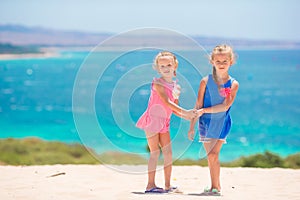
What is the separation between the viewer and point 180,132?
7.14 metres

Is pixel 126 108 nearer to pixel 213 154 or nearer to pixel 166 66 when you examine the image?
pixel 166 66

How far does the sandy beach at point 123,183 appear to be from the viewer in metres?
7.11

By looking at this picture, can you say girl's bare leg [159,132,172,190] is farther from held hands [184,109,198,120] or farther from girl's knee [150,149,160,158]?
held hands [184,109,198,120]

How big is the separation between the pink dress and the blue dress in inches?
15.8

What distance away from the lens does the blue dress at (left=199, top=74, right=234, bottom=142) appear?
690 centimetres

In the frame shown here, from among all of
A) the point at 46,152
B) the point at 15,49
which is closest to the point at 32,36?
the point at 15,49

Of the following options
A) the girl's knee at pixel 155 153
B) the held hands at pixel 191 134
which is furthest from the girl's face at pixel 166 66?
the girl's knee at pixel 155 153

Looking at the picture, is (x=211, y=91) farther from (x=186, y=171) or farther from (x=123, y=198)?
(x=186, y=171)

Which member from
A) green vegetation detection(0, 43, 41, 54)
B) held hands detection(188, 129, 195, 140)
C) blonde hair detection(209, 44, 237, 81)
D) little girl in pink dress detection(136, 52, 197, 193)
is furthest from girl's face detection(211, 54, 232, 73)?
green vegetation detection(0, 43, 41, 54)

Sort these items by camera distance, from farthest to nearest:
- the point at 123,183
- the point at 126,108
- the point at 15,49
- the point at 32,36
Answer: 1. the point at 32,36
2. the point at 15,49
3. the point at 123,183
4. the point at 126,108

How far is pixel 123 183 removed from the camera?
26.9ft

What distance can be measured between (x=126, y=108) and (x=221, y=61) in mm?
1256

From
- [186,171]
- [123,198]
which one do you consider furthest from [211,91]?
[186,171]

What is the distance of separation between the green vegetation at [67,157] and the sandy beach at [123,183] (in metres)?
0.82
